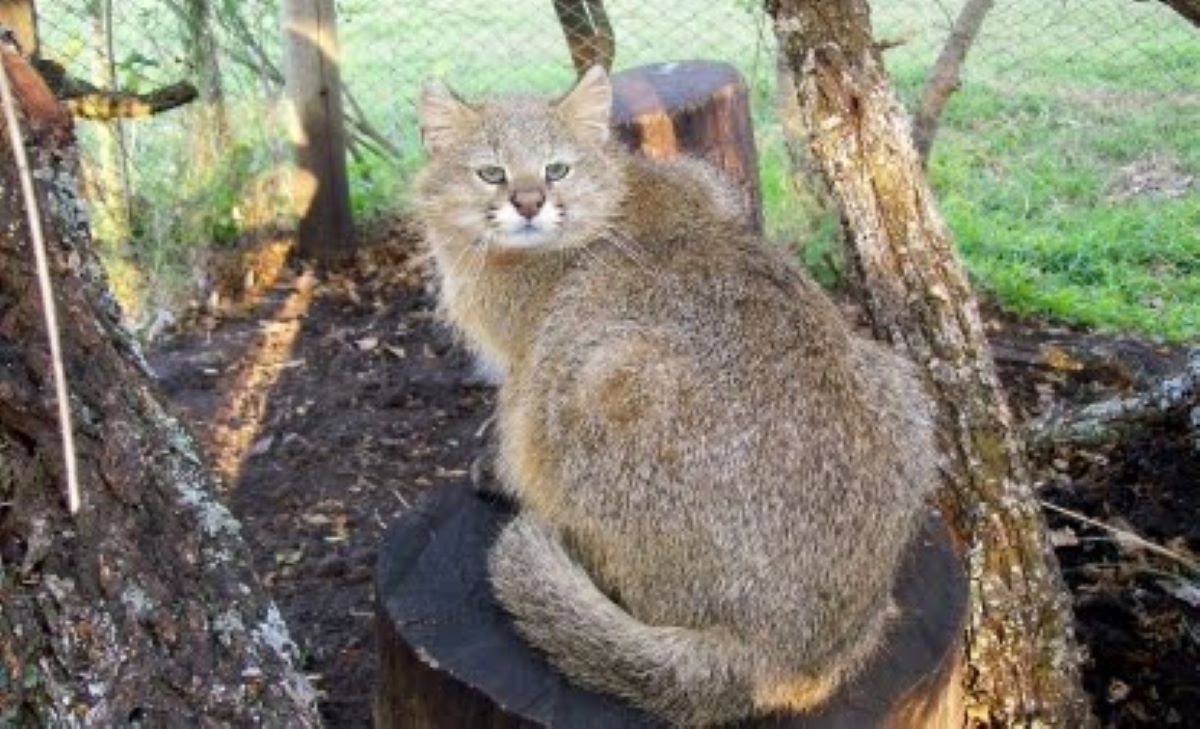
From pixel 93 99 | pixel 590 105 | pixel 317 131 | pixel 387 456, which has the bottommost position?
pixel 387 456

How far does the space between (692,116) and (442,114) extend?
1.51 m

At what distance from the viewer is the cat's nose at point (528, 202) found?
11.0 feet

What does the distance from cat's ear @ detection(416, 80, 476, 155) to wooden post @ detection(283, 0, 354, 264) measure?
3.57 meters

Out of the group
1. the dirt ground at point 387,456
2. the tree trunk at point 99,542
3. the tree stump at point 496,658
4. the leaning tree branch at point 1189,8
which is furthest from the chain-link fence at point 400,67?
the tree trunk at point 99,542

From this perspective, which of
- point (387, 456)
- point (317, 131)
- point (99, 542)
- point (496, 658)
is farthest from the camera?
point (317, 131)

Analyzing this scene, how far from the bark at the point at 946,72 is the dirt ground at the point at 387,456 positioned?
98 centimetres

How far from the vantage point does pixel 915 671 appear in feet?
9.57

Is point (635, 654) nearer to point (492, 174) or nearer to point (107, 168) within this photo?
point (492, 174)

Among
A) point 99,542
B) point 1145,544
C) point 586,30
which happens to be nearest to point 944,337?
point 1145,544

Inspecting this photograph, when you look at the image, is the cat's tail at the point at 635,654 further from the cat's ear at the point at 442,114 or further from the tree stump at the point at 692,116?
the tree stump at the point at 692,116

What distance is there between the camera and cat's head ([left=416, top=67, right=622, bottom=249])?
3395 mm

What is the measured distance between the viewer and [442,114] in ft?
11.9

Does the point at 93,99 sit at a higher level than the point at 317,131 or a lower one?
higher

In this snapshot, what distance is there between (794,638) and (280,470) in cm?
317
